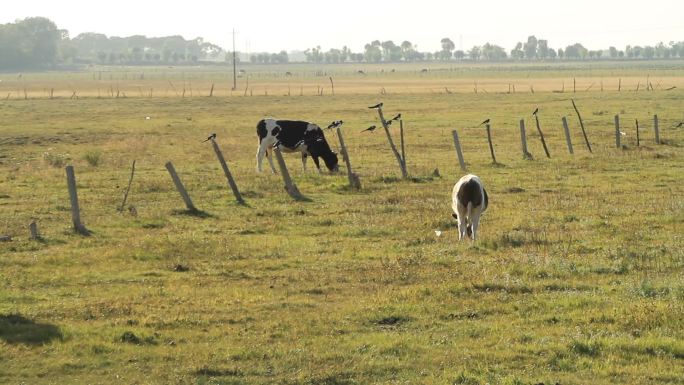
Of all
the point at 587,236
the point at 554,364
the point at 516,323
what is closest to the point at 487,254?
the point at 587,236

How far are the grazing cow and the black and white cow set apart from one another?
12260 millimetres

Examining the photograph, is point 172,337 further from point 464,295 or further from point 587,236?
point 587,236

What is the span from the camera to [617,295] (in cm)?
1299

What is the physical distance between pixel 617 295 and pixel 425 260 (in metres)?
3.45

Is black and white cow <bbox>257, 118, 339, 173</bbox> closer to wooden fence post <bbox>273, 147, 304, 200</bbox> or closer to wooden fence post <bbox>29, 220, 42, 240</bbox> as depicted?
wooden fence post <bbox>273, 147, 304, 200</bbox>

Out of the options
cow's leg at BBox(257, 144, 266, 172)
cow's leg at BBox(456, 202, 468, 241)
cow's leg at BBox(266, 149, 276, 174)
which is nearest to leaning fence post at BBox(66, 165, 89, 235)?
cow's leg at BBox(456, 202, 468, 241)

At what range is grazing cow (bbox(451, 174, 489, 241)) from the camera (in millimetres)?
16922

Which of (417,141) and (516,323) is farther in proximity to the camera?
(417,141)

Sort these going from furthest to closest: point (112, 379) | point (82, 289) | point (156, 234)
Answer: point (156, 234), point (82, 289), point (112, 379)

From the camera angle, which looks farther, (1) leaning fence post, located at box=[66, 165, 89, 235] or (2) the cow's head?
(2) the cow's head

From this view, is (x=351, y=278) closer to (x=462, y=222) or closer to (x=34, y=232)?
(x=462, y=222)

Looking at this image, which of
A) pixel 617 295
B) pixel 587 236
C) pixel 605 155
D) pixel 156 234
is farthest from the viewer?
pixel 605 155

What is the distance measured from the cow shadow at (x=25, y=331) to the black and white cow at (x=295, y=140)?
57.2 ft

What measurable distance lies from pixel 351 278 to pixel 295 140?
16.3 meters
